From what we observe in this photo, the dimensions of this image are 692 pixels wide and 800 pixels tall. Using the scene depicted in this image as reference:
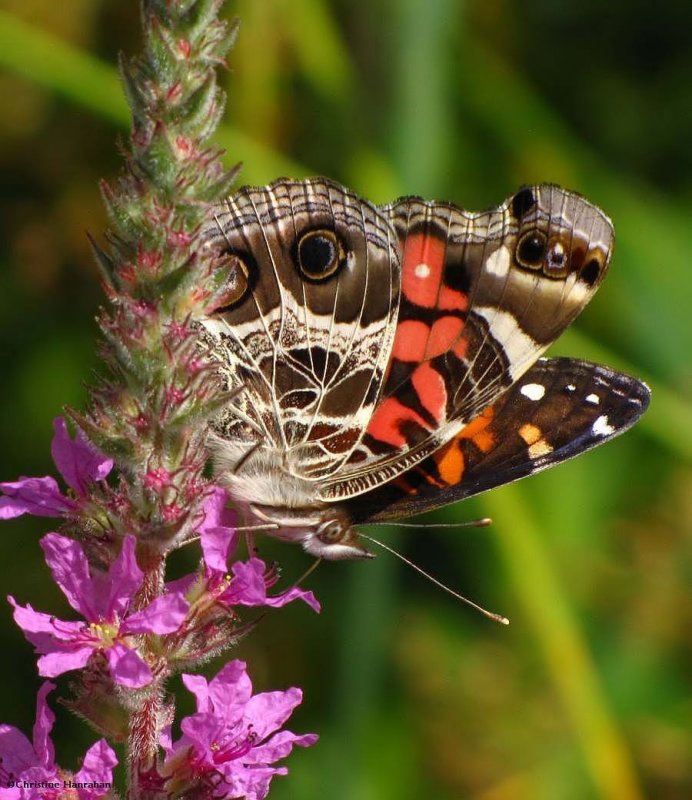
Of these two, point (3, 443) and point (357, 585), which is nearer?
point (357, 585)

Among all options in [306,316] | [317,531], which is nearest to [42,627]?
[317,531]

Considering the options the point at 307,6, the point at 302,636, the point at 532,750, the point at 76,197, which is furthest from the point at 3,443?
the point at 532,750

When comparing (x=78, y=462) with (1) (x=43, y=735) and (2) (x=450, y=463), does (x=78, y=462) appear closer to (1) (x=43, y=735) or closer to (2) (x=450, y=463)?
(1) (x=43, y=735)

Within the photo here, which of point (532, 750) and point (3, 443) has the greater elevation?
point (3, 443)

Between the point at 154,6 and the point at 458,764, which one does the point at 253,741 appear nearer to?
the point at 154,6

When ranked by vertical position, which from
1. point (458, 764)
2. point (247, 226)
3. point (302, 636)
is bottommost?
point (458, 764)

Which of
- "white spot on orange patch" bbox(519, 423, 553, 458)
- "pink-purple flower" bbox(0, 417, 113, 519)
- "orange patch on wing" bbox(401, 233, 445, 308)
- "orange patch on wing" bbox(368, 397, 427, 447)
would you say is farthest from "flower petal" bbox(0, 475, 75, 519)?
"white spot on orange patch" bbox(519, 423, 553, 458)
